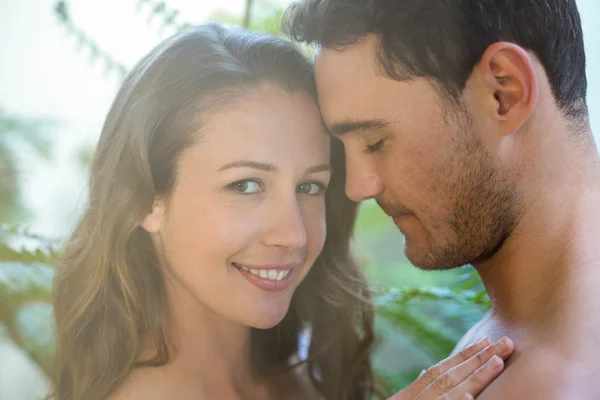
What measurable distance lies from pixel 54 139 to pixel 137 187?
43 cm

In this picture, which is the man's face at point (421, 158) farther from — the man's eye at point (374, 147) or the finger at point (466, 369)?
the finger at point (466, 369)

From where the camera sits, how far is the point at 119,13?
1.67m

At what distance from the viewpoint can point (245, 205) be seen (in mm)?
1351

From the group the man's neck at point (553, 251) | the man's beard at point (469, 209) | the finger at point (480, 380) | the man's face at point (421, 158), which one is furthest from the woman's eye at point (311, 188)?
the finger at point (480, 380)

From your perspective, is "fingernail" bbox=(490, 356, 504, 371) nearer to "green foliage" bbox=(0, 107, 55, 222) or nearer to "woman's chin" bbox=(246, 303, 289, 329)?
"woman's chin" bbox=(246, 303, 289, 329)

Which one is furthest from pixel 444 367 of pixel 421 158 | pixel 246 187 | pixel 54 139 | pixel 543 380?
pixel 54 139

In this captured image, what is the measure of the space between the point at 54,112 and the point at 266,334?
70cm

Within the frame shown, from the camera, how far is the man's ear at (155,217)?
139 cm

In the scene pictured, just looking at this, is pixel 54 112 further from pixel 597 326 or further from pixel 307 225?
pixel 597 326

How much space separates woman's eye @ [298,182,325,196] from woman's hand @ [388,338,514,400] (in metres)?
0.42

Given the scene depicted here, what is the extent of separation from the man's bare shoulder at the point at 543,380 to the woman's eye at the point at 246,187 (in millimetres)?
540

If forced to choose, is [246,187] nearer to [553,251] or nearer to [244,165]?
[244,165]

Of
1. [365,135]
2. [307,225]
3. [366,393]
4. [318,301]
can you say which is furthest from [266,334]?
[365,135]

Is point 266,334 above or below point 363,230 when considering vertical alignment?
below
